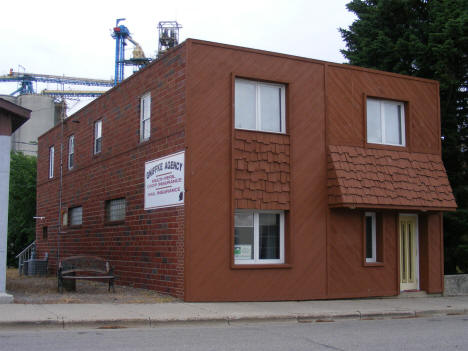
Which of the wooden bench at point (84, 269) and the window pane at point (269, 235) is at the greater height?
the window pane at point (269, 235)

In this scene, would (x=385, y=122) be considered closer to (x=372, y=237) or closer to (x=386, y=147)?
(x=386, y=147)

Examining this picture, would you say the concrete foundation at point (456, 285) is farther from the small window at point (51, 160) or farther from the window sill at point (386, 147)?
the small window at point (51, 160)

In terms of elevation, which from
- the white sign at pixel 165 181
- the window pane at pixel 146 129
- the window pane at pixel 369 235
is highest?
the window pane at pixel 146 129

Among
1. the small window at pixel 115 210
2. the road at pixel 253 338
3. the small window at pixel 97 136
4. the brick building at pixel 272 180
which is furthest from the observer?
the small window at pixel 97 136

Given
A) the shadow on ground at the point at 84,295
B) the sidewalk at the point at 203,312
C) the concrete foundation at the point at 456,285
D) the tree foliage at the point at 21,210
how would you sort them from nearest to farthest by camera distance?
the sidewalk at the point at 203,312
the shadow on ground at the point at 84,295
the concrete foundation at the point at 456,285
the tree foliage at the point at 21,210

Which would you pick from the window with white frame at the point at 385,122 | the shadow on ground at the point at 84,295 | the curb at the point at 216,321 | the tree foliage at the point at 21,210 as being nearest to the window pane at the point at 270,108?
the window with white frame at the point at 385,122

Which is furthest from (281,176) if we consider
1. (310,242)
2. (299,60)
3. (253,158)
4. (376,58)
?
(376,58)

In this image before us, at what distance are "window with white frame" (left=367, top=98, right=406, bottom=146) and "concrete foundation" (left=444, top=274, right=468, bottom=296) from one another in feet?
14.7

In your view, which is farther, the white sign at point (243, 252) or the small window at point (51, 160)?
the small window at point (51, 160)

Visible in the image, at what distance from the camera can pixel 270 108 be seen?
16.0 m

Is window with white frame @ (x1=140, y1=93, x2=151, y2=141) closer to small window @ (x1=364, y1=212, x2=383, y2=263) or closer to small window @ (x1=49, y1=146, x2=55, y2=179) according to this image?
small window @ (x1=364, y1=212, x2=383, y2=263)

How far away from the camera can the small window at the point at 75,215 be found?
73.5ft

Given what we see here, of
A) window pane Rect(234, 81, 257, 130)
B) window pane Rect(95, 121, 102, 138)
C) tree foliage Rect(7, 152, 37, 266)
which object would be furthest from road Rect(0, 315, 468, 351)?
tree foliage Rect(7, 152, 37, 266)

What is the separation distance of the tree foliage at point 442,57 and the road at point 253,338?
10384 mm
